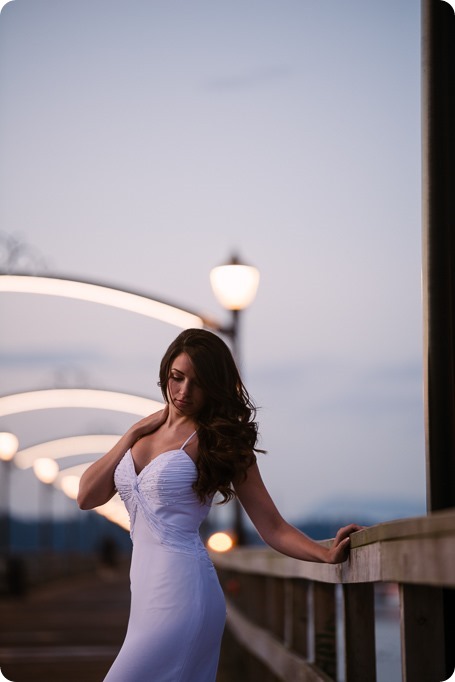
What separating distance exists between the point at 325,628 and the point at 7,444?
1043 inches

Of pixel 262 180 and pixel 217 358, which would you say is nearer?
pixel 217 358

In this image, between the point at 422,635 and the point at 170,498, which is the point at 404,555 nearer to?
the point at 422,635

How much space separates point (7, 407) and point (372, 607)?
17839mm

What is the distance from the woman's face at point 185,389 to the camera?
5.02 metres

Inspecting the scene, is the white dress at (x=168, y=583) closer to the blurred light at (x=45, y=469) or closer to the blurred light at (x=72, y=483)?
the blurred light at (x=45, y=469)

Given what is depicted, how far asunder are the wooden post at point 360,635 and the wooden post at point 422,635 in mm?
878

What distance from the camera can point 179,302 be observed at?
1326 cm

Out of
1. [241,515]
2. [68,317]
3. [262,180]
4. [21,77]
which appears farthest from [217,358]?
[68,317]

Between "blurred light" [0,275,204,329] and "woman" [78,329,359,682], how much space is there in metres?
7.62

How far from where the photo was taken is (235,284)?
11938 millimetres

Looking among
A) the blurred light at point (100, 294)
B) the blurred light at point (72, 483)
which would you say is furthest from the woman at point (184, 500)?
the blurred light at point (72, 483)

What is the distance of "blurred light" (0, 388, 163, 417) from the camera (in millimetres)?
21000

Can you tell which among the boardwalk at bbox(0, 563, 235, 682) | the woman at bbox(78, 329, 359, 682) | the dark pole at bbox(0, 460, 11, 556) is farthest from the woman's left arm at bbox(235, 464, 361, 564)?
the dark pole at bbox(0, 460, 11, 556)

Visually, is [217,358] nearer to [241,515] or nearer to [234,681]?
[234,681]
